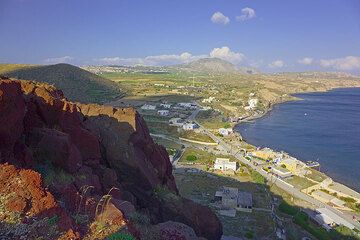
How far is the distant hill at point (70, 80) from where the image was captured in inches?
4409

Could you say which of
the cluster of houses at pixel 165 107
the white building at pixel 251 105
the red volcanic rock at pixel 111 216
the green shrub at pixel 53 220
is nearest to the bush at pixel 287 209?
the red volcanic rock at pixel 111 216

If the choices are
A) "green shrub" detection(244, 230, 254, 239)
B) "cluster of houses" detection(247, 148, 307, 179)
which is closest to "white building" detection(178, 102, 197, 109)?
"cluster of houses" detection(247, 148, 307, 179)

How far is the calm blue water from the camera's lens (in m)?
67.8

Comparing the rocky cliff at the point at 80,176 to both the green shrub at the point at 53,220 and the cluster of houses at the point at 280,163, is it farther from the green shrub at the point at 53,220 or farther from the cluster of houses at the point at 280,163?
the cluster of houses at the point at 280,163

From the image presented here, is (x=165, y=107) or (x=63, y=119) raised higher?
(x=63, y=119)

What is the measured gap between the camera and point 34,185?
11.0 metres

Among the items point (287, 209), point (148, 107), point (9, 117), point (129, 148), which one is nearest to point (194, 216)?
point (129, 148)

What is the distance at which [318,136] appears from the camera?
9219cm

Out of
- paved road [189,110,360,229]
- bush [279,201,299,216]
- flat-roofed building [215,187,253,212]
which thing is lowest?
paved road [189,110,360,229]

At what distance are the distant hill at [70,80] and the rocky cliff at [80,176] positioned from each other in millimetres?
84622

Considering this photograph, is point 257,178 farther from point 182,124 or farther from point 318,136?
point 318,136

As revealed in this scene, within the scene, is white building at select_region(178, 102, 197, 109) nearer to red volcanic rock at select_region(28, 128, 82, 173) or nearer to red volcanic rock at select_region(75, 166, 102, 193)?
red volcanic rock at select_region(75, 166, 102, 193)

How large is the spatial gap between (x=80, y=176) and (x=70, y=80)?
115 metres

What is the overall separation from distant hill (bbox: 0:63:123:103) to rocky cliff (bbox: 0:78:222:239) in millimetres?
84622
